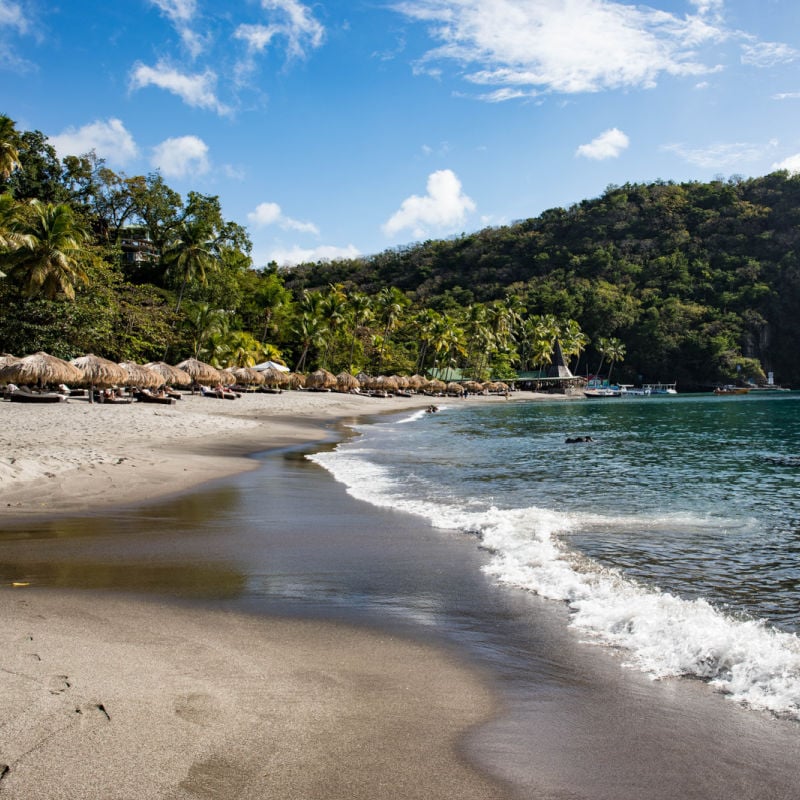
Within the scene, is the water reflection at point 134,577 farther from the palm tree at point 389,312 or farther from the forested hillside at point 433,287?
the palm tree at point 389,312

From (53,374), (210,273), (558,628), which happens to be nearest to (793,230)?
(210,273)

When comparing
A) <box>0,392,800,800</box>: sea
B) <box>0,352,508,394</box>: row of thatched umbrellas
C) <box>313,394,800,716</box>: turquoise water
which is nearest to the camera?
<box>0,392,800,800</box>: sea

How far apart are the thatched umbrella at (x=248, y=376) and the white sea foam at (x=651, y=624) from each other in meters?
40.3

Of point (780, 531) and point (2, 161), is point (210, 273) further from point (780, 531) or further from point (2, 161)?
point (780, 531)

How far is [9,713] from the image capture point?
310 cm

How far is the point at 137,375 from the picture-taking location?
1257 inches

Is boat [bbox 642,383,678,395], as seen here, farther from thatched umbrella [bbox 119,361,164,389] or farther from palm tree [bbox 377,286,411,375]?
thatched umbrella [bbox 119,361,164,389]

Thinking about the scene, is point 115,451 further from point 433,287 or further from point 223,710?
point 433,287

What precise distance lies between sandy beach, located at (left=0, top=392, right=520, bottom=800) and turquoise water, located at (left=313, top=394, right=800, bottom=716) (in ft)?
5.87

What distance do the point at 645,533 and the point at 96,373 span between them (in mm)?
26228

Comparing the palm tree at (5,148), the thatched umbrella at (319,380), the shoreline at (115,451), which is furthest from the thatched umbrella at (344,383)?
the palm tree at (5,148)

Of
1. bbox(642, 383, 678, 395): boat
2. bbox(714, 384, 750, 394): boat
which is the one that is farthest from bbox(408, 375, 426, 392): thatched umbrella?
bbox(714, 384, 750, 394): boat

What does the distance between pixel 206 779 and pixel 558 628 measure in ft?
10.5

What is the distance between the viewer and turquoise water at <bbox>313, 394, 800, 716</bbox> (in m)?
4.66
